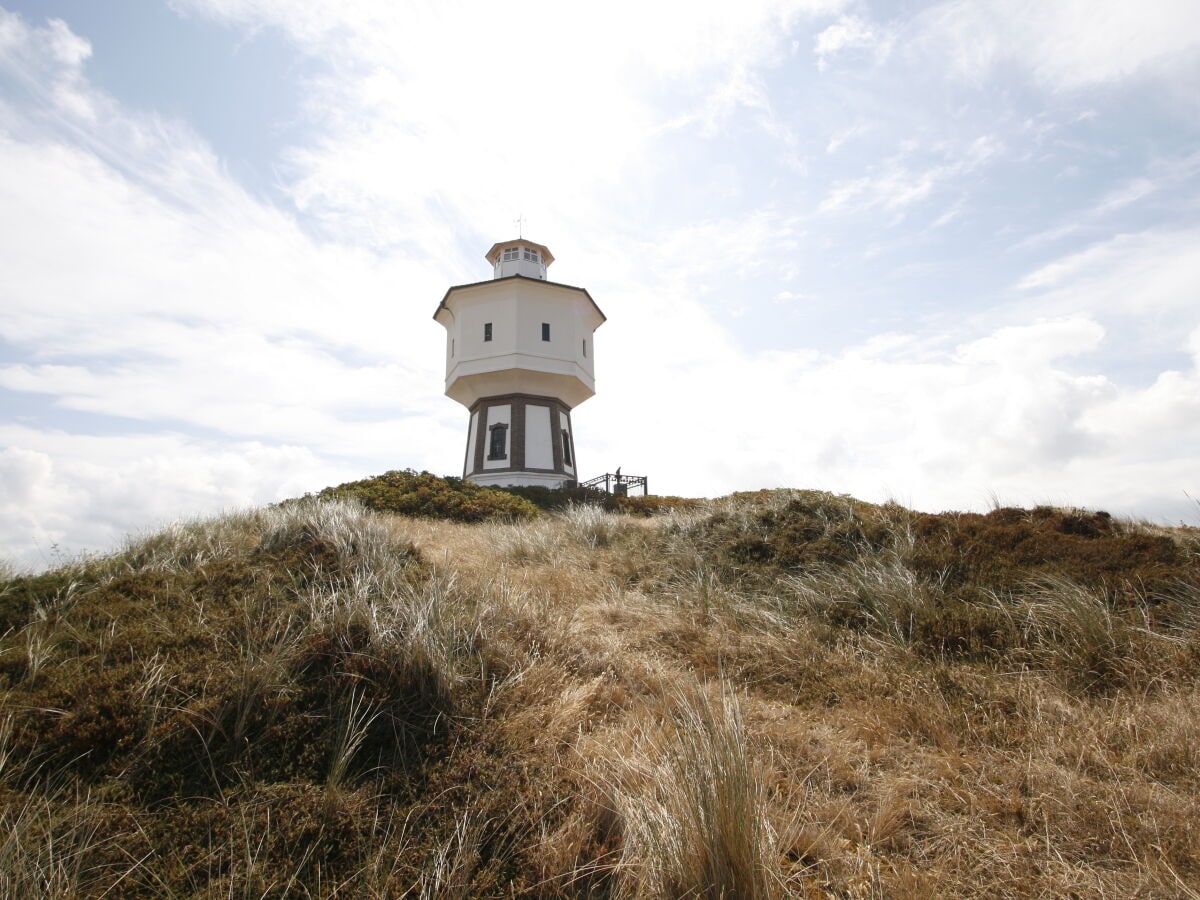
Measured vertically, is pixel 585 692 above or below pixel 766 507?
below

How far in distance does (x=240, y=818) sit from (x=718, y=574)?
20.6 feet

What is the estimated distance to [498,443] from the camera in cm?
2911

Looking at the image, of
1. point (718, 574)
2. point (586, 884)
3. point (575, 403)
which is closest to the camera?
point (586, 884)

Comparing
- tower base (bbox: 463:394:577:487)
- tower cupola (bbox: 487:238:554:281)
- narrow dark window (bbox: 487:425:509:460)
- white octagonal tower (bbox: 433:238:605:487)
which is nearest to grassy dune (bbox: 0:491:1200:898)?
tower base (bbox: 463:394:577:487)

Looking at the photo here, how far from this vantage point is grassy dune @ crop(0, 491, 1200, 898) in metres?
2.76

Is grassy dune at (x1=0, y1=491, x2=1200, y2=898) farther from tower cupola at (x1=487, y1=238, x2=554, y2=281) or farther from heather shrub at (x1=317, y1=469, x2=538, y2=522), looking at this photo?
tower cupola at (x1=487, y1=238, x2=554, y2=281)

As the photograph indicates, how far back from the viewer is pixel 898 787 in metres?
3.50

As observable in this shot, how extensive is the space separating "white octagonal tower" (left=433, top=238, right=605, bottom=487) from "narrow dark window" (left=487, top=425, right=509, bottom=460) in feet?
0.15

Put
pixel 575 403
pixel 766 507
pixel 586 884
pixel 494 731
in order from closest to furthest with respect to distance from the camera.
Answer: pixel 586 884
pixel 494 731
pixel 766 507
pixel 575 403

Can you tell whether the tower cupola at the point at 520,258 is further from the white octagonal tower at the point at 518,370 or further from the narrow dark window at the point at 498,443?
the narrow dark window at the point at 498,443

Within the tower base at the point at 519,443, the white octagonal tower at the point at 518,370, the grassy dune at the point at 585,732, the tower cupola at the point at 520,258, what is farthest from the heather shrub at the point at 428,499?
the tower cupola at the point at 520,258

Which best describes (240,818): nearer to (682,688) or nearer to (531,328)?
(682,688)

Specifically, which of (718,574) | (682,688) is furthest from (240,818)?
(718,574)

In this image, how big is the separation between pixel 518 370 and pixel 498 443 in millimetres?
3621
